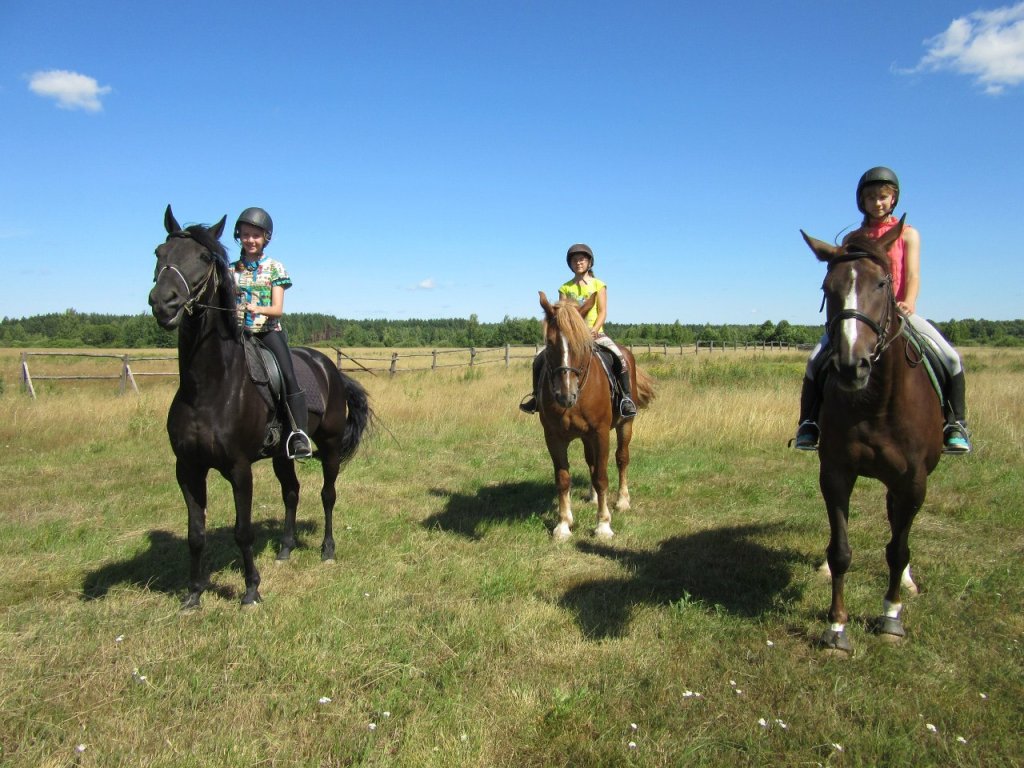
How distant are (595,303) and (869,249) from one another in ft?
12.5

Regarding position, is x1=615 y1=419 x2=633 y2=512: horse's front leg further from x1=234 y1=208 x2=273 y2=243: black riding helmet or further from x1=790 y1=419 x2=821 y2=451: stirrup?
x1=234 y1=208 x2=273 y2=243: black riding helmet

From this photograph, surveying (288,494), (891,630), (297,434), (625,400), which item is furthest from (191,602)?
(891,630)

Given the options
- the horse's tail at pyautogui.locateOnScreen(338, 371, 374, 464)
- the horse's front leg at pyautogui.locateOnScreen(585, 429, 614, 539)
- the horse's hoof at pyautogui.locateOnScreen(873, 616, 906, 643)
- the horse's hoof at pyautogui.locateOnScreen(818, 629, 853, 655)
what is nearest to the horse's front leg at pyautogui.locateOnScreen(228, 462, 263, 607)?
the horse's tail at pyautogui.locateOnScreen(338, 371, 374, 464)

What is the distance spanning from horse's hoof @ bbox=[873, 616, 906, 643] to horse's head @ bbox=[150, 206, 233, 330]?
5.08 meters

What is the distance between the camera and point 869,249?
339 cm

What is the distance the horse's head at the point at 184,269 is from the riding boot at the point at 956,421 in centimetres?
539

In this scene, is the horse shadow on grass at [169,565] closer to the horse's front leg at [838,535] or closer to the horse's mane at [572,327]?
the horse's mane at [572,327]

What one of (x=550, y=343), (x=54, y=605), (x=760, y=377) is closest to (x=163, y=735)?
(x=54, y=605)

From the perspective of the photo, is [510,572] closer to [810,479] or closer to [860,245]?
[860,245]

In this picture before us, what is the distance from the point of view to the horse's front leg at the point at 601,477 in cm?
625

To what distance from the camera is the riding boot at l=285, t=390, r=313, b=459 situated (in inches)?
206

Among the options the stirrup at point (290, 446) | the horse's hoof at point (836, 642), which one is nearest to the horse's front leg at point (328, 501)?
the stirrup at point (290, 446)

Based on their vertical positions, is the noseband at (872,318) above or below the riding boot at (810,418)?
above

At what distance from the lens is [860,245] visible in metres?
3.42
